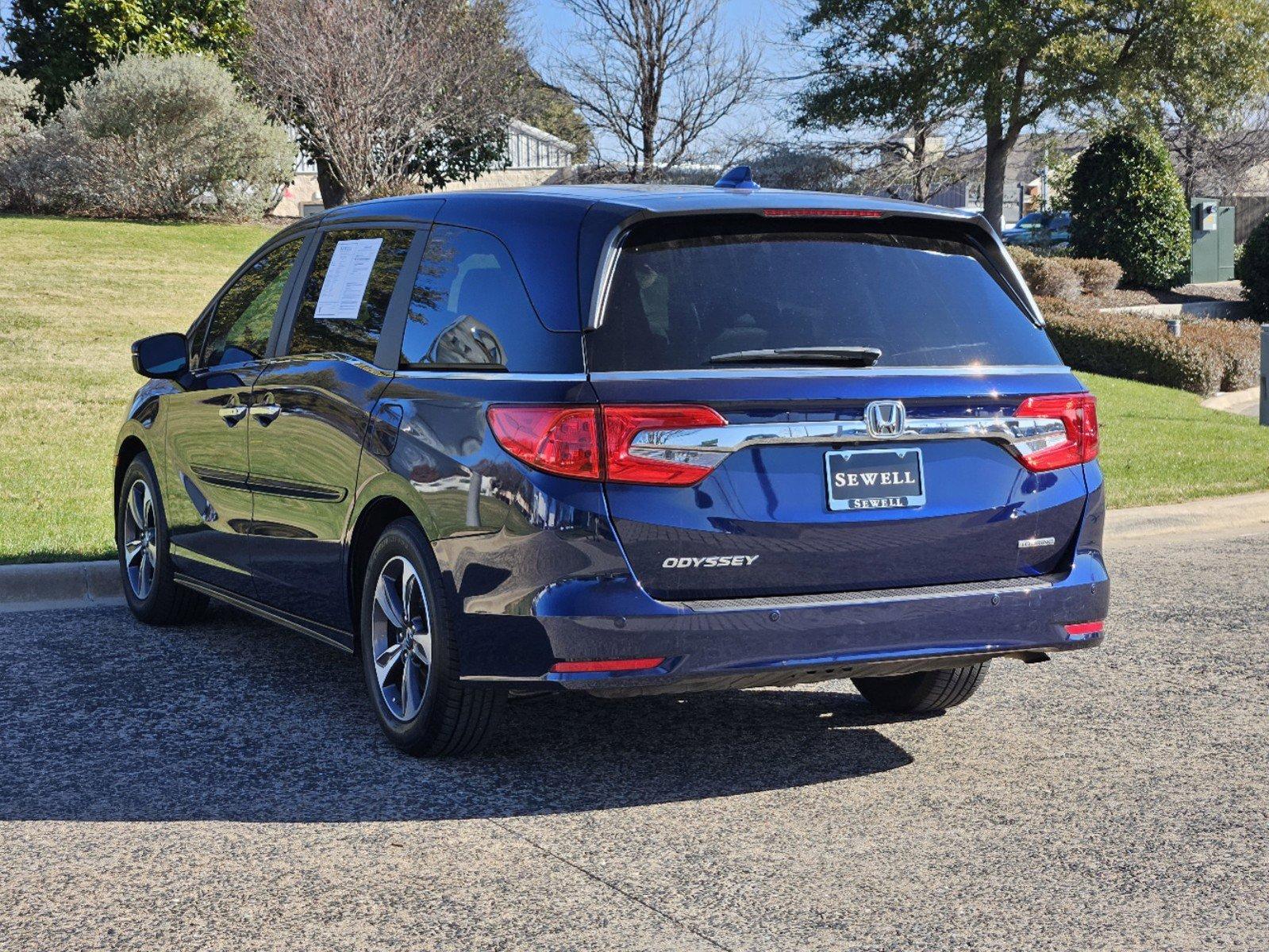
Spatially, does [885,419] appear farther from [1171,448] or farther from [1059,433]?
[1171,448]

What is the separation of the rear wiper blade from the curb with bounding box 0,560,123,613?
4.56 metres

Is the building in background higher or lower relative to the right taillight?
higher

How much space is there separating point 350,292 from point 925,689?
251 centimetres

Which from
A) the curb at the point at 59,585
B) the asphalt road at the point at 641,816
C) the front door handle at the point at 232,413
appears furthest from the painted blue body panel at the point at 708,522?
the curb at the point at 59,585

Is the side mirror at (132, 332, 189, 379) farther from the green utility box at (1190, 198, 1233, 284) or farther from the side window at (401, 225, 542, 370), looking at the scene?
the green utility box at (1190, 198, 1233, 284)

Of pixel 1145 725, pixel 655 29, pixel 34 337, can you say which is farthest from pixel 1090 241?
pixel 1145 725

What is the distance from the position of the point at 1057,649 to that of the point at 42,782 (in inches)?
124

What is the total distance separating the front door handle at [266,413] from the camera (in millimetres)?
5970

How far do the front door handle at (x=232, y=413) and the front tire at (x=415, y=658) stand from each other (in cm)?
127

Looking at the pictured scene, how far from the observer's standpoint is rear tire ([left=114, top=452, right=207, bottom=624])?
282 inches

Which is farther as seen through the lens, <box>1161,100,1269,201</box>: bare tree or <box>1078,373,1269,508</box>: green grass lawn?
<box>1161,100,1269,201</box>: bare tree

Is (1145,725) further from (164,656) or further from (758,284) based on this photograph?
(164,656)

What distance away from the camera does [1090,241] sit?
3359 centimetres

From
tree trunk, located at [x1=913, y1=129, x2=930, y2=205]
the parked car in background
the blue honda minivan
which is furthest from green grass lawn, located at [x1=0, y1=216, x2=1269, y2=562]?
the parked car in background
